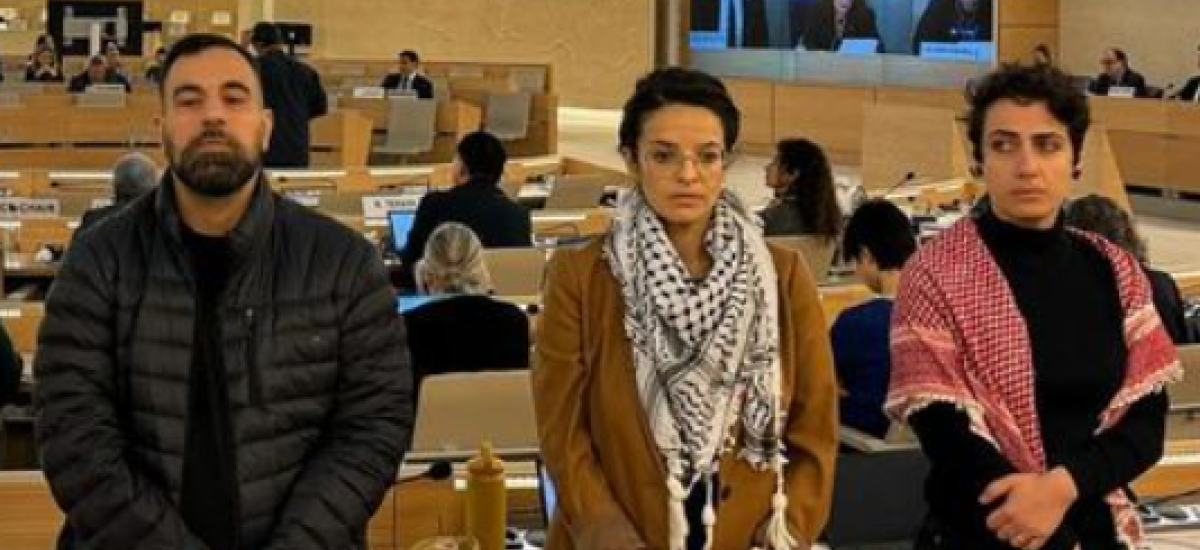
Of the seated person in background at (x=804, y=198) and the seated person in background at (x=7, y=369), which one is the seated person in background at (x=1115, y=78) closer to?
the seated person in background at (x=804, y=198)

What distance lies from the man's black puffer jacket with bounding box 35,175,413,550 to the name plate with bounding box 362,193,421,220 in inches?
248

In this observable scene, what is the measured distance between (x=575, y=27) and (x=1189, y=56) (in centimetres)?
877

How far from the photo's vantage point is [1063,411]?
293 centimetres

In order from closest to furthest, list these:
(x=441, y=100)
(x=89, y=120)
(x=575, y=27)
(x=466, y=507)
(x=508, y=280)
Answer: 1. (x=466, y=507)
2. (x=508, y=280)
3. (x=89, y=120)
4. (x=441, y=100)
5. (x=575, y=27)

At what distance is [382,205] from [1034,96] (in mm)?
Result: 6587

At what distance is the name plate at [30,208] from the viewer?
9.24 metres

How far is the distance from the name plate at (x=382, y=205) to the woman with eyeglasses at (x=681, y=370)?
20.8ft

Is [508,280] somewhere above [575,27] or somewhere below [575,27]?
below

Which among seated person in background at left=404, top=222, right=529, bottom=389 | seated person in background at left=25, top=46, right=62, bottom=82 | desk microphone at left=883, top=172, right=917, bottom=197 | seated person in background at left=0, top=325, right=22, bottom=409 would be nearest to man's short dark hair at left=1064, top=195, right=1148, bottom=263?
seated person in background at left=404, top=222, right=529, bottom=389

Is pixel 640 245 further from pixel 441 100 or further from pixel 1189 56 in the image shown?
pixel 1189 56

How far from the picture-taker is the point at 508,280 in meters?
7.37

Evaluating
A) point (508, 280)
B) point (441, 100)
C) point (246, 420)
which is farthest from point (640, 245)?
point (441, 100)

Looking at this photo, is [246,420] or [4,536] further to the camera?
[4,536]

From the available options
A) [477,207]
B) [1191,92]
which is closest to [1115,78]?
[1191,92]
